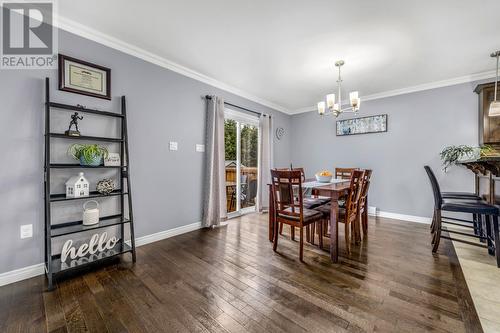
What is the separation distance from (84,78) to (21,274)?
1.97 meters

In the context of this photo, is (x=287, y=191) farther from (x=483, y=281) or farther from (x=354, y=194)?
(x=483, y=281)

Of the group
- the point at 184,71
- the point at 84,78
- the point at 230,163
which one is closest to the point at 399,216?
the point at 230,163

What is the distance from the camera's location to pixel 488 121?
3111 millimetres

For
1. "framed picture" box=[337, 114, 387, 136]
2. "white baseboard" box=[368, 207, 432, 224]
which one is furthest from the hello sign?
"framed picture" box=[337, 114, 387, 136]

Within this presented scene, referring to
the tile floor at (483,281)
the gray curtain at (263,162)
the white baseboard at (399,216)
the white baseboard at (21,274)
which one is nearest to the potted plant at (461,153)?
the white baseboard at (399,216)

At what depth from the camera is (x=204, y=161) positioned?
3.54 m

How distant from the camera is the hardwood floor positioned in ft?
4.64

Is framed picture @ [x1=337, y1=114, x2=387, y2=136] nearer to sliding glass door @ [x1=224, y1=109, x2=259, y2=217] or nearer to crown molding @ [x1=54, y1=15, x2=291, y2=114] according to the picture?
sliding glass door @ [x1=224, y1=109, x2=259, y2=217]

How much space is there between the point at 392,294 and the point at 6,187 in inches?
134

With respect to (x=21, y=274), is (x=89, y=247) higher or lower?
higher

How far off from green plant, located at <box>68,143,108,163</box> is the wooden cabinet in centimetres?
506

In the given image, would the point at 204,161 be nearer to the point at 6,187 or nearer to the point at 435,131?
the point at 6,187

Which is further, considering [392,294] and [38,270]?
[38,270]

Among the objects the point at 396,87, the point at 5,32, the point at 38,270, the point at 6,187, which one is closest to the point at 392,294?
the point at 38,270
